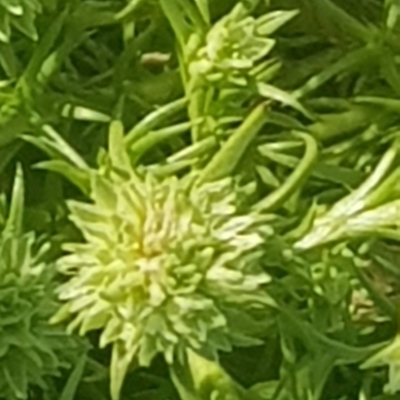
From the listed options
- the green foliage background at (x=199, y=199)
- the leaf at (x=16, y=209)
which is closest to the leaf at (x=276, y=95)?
the green foliage background at (x=199, y=199)

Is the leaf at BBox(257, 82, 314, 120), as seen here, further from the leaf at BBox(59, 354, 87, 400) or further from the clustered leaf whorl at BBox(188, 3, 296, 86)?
the leaf at BBox(59, 354, 87, 400)

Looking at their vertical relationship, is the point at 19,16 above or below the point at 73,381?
above

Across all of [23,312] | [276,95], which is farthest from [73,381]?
[276,95]

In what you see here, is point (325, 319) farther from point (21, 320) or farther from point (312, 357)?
point (21, 320)

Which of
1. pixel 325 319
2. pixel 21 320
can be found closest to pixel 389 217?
pixel 325 319

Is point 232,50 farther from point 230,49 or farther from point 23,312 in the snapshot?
point 23,312

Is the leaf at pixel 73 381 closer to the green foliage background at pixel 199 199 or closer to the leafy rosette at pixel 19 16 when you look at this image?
the green foliage background at pixel 199 199

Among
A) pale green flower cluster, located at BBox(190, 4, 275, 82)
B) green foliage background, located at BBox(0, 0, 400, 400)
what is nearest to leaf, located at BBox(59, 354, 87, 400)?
green foliage background, located at BBox(0, 0, 400, 400)
